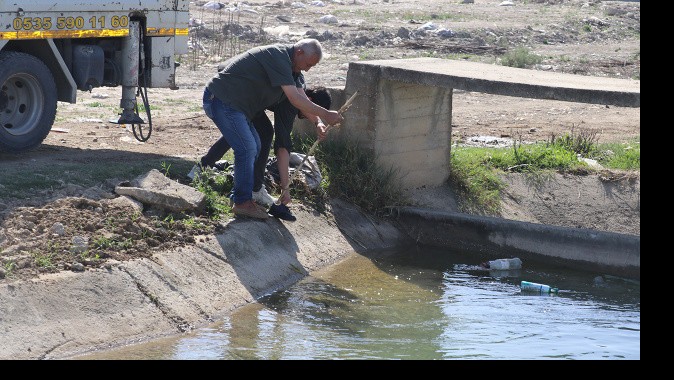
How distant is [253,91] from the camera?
877cm

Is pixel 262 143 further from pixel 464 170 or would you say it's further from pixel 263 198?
pixel 464 170

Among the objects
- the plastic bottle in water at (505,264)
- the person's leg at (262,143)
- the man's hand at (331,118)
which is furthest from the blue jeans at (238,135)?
the plastic bottle in water at (505,264)

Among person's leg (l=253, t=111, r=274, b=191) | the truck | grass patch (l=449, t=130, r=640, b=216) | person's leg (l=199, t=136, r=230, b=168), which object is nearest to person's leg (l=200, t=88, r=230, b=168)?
person's leg (l=199, t=136, r=230, b=168)

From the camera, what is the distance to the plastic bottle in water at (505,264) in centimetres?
1002

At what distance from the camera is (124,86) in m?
11.1

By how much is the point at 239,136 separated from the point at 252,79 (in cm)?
48

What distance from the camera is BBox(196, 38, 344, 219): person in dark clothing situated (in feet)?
28.0

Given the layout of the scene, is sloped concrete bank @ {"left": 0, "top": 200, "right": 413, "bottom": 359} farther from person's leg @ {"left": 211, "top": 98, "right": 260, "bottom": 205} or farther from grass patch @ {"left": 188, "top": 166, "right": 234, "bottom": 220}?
person's leg @ {"left": 211, "top": 98, "right": 260, "bottom": 205}

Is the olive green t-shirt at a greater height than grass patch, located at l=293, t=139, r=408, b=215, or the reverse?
the olive green t-shirt

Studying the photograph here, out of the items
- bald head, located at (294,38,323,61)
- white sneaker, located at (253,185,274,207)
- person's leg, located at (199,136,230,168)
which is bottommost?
white sneaker, located at (253,185,274,207)

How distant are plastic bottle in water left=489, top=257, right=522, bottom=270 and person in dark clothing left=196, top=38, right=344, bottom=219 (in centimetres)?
233

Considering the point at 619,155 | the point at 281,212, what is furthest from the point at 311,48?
the point at 619,155

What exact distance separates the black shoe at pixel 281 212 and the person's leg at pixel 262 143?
23 centimetres
